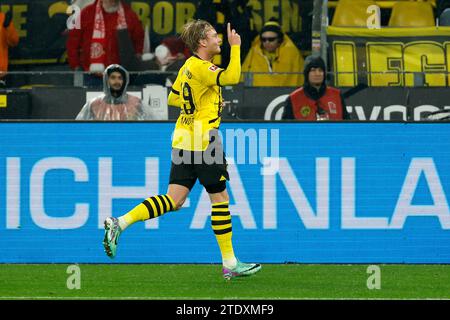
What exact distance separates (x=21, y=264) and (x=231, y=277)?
7.61ft

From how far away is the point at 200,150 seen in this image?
35.2 feet

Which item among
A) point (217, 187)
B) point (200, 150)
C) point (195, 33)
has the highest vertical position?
point (195, 33)

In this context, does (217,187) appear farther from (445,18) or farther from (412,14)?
(412,14)

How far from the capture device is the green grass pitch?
380 inches

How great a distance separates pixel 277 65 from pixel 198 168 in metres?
5.30

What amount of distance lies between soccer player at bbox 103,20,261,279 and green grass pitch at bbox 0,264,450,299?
439mm

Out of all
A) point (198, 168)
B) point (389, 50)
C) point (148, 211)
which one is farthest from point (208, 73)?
point (389, 50)

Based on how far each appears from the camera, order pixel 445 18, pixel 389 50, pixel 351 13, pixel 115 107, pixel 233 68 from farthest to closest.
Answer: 1. pixel 351 13
2. pixel 445 18
3. pixel 389 50
4. pixel 115 107
5. pixel 233 68

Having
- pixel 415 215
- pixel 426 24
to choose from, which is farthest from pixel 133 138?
pixel 426 24

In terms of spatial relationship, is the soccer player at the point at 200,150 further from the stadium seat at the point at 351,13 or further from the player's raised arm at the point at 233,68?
the stadium seat at the point at 351,13

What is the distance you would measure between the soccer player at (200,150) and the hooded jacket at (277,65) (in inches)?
187

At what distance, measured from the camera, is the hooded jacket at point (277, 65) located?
15.6 metres

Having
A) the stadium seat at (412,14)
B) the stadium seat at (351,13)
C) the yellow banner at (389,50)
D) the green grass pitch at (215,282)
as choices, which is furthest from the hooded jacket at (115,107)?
the stadium seat at (412,14)

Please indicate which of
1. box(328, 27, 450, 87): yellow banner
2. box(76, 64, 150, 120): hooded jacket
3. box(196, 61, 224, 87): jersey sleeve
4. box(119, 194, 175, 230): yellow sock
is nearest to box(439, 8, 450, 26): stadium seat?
box(328, 27, 450, 87): yellow banner
